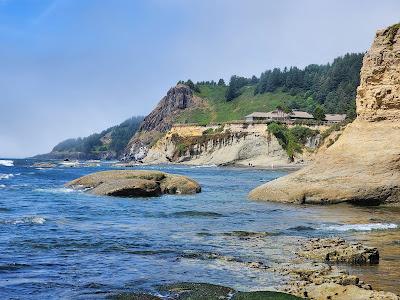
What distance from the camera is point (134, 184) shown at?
38094 millimetres

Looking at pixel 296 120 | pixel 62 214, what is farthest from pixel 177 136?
pixel 62 214

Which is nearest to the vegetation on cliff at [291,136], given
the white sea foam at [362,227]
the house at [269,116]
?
the house at [269,116]

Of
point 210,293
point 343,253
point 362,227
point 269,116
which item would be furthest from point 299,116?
point 210,293

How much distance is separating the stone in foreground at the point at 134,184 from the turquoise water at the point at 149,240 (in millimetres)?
3617

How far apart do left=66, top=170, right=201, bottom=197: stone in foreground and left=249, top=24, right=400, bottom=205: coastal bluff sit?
771cm

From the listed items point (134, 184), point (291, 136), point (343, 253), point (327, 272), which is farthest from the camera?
point (291, 136)

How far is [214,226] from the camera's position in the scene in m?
23.2

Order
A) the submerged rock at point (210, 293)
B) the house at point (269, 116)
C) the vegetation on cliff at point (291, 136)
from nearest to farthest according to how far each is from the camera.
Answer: the submerged rock at point (210, 293), the vegetation on cliff at point (291, 136), the house at point (269, 116)

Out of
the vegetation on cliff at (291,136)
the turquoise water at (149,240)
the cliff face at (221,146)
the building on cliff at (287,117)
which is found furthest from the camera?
the building on cliff at (287,117)

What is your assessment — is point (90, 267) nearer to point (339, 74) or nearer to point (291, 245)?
point (291, 245)

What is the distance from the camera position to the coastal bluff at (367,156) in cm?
3002

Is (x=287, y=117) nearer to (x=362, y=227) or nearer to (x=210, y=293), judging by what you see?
Result: (x=362, y=227)

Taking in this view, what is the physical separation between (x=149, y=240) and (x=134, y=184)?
19.2 metres

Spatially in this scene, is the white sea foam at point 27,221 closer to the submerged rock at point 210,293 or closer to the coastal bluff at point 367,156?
the submerged rock at point 210,293
